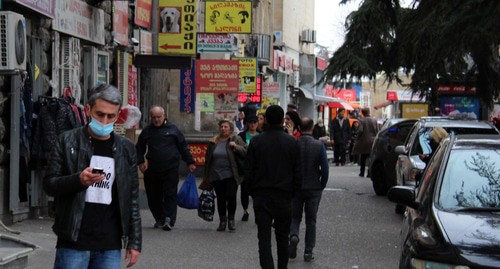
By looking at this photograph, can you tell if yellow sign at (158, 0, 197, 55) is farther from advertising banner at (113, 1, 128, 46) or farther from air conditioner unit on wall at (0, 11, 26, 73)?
air conditioner unit on wall at (0, 11, 26, 73)

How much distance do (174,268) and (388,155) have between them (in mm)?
9261

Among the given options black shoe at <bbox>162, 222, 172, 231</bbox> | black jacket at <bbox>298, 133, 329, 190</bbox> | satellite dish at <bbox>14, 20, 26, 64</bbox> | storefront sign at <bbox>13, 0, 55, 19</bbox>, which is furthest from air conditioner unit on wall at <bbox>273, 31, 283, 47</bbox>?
black jacket at <bbox>298, 133, 329, 190</bbox>

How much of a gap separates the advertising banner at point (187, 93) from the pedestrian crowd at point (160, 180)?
10.0 meters

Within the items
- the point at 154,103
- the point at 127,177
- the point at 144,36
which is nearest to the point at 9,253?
the point at 127,177

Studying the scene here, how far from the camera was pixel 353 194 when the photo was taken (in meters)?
19.9

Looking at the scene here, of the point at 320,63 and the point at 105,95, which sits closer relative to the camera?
the point at 105,95

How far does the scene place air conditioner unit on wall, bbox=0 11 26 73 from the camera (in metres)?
11.5

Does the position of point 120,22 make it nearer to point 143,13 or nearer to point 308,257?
point 143,13

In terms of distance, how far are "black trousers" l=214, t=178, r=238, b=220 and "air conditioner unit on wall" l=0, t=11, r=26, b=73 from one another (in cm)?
→ 334

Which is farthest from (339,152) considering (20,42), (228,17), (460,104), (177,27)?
(20,42)

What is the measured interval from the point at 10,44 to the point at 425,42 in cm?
818

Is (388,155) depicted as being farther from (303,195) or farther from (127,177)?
(127,177)

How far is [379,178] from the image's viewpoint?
63.1ft

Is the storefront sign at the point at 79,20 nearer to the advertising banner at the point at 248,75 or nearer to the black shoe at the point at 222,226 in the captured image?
the black shoe at the point at 222,226
